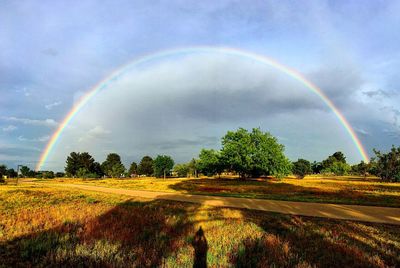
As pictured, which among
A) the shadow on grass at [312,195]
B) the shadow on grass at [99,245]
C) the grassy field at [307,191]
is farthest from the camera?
the grassy field at [307,191]

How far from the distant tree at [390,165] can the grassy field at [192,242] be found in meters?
69.2

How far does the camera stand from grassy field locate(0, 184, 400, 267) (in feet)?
23.0

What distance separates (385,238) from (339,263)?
388cm

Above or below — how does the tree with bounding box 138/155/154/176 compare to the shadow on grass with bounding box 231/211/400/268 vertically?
above

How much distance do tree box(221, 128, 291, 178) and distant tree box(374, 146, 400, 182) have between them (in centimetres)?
2679

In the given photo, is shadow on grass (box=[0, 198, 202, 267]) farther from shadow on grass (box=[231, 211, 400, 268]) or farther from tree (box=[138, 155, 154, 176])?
tree (box=[138, 155, 154, 176])

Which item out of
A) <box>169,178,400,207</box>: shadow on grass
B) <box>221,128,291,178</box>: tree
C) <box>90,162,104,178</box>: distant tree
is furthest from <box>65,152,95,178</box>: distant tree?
<box>169,178,400,207</box>: shadow on grass

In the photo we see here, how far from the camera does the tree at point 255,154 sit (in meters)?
61.5

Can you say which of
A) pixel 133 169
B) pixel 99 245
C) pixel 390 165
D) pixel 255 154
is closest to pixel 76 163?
pixel 133 169

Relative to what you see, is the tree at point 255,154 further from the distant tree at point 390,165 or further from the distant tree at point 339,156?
the distant tree at point 339,156

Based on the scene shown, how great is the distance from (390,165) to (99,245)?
260ft

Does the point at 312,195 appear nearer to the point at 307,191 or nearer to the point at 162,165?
the point at 307,191

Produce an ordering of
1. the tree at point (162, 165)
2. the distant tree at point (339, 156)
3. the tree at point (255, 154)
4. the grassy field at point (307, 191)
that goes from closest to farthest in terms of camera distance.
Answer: the grassy field at point (307, 191) → the tree at point (255, 154) → the tree at point (162, 165) → the distant tree at point (339, 156)

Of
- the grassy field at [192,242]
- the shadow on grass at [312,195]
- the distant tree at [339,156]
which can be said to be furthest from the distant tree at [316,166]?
the grassy field at [192,242]
